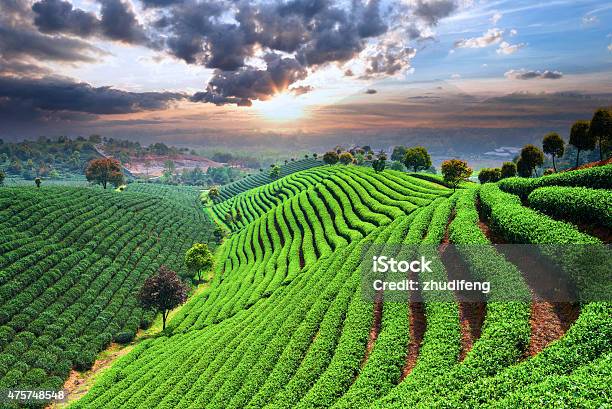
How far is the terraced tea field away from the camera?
1521cm

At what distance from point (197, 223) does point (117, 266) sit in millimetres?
43058

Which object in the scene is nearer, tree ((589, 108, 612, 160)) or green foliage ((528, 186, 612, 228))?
green foliage ((528, 186, 612, 228))

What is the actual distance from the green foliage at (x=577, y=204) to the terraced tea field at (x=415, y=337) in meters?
0.12

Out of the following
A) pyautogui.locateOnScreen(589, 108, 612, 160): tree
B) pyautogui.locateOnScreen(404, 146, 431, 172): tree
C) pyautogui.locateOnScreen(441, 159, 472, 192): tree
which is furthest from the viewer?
pyautogui.locateOnScreen(404, 146, 431, 172): tree

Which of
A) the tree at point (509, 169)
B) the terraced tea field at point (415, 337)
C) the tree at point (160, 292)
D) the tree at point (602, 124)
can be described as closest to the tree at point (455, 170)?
the tree at point (509, 169)

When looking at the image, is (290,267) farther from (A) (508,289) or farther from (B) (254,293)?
(A) (508,289)

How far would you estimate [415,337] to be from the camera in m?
21.8

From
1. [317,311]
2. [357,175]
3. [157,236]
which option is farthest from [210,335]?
[357,175]

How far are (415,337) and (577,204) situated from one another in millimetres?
15536

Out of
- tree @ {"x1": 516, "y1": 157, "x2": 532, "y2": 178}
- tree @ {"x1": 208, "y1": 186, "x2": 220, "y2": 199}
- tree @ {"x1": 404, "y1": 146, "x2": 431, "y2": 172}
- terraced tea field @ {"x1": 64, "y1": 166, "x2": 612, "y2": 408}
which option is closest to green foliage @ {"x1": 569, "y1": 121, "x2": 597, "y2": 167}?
tree @ {"x1": 516, "y1": 157, "x2": 532, "y2": 178}

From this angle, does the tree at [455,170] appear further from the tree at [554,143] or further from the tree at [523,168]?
the tree at [554,143]

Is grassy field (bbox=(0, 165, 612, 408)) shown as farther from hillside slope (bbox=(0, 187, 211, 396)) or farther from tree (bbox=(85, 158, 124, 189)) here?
tree (bbox=(85, 158, 124, 189))

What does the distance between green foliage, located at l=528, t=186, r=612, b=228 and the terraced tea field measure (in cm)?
12

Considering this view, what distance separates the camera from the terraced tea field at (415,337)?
15.2 m
